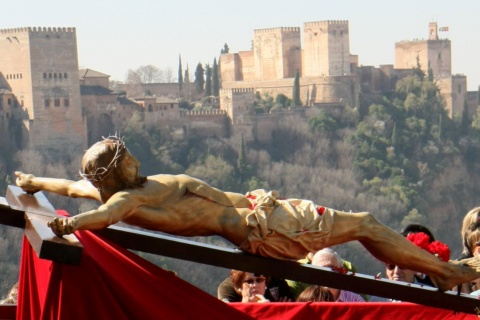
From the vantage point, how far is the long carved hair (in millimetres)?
2039

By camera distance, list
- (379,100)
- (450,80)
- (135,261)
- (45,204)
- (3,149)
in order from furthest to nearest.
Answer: (450,80) → (379,100) → (3,149) → (45,204) → (135,261)

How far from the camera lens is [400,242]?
84.4 inches

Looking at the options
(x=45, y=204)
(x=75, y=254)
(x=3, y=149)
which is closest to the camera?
(x=75, y=254)

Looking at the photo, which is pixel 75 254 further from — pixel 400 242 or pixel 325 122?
pixel 325 122

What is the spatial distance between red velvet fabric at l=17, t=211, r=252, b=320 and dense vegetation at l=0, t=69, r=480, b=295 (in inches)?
1353

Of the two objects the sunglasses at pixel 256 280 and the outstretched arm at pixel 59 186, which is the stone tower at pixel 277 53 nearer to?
the sunglasses at pixel 256 280

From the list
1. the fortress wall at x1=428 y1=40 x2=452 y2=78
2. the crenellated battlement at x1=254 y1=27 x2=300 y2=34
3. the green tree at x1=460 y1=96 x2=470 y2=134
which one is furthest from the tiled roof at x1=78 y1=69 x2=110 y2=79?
the fortress wall at x1=428 y1=40 x2=452 y2=78

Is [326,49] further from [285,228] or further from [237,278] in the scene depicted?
[285,228]

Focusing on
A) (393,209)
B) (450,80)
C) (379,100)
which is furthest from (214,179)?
(450,80)

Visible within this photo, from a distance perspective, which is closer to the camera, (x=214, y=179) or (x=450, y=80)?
(x=214, y=179)

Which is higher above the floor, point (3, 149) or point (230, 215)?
point (230, 215)

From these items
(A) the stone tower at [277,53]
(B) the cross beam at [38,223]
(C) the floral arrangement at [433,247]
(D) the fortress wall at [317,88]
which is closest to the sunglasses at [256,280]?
(C) the floral arrangement at [433,247]

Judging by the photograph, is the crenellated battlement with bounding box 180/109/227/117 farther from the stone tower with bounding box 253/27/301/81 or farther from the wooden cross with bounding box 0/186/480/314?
the wooden cross with bounding box 0/186/480/314

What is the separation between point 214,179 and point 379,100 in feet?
32.7
